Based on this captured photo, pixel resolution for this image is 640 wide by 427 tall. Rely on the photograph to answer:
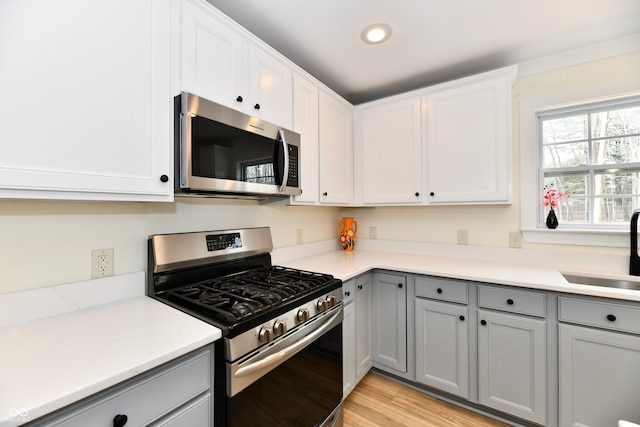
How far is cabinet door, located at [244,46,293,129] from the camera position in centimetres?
156

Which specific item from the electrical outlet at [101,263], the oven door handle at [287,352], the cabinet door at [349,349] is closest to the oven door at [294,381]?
the oven door handle at [287,352]

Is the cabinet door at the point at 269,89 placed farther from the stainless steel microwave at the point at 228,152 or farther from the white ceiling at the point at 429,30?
the white ceiling at the point at 429,30

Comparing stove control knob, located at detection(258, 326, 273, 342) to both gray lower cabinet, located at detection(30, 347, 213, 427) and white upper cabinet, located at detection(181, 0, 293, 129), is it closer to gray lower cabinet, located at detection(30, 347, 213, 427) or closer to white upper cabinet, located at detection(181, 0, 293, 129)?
gray lower cabinet, located at detection(30, 347, 213, 427)

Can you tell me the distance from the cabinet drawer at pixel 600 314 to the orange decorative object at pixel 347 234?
1594 millimetres

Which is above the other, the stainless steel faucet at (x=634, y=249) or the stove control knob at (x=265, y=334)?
the stainless steel faucet at (x=634, y=249)

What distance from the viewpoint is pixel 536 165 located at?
210cm

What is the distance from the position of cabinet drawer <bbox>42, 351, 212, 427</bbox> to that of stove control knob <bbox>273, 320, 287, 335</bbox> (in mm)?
262

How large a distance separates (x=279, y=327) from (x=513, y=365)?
1475mm

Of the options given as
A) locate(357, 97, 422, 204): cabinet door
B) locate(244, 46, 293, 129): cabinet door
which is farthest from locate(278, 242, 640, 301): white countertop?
locate(244, 46, 293, 129): cabinet door

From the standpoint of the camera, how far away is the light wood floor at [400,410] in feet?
5.66

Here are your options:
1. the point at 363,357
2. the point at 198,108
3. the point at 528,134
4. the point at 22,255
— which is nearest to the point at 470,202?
the point at 528,134

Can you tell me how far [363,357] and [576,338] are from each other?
1259 millimetres

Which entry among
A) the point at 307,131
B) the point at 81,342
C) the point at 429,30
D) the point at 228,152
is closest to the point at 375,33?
the point at 429,30

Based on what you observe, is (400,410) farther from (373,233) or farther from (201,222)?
(201,222)
